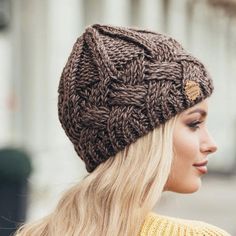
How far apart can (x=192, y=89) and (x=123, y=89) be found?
8.0 inches

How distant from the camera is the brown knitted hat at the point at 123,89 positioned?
2564 millimetres

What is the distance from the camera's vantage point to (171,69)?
2602mm

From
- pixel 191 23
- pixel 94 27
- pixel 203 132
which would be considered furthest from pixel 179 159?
pixel 191 23

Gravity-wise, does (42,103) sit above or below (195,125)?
below

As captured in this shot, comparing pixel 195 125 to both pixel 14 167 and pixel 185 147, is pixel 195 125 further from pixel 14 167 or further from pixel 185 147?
pixel 14 167

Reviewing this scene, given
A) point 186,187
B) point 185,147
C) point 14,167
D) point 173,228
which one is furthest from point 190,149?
point 14,167

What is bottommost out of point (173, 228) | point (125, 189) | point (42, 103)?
point (42, 103)

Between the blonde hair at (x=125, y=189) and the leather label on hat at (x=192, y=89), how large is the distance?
0.08m

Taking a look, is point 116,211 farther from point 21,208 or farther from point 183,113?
point 21,208

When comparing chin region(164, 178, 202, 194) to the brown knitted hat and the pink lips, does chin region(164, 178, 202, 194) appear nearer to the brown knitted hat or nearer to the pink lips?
the pink lips

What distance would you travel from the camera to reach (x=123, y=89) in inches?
101

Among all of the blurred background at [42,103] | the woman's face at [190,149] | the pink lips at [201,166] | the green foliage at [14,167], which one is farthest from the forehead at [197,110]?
the green foliage at [14,167]

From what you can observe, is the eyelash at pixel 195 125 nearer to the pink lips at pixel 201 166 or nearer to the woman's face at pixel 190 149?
the woman's face at pixel 190 149

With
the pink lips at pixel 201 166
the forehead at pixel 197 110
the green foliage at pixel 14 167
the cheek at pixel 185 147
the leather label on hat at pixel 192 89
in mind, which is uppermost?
the leather label on hat at pixel 192 89
